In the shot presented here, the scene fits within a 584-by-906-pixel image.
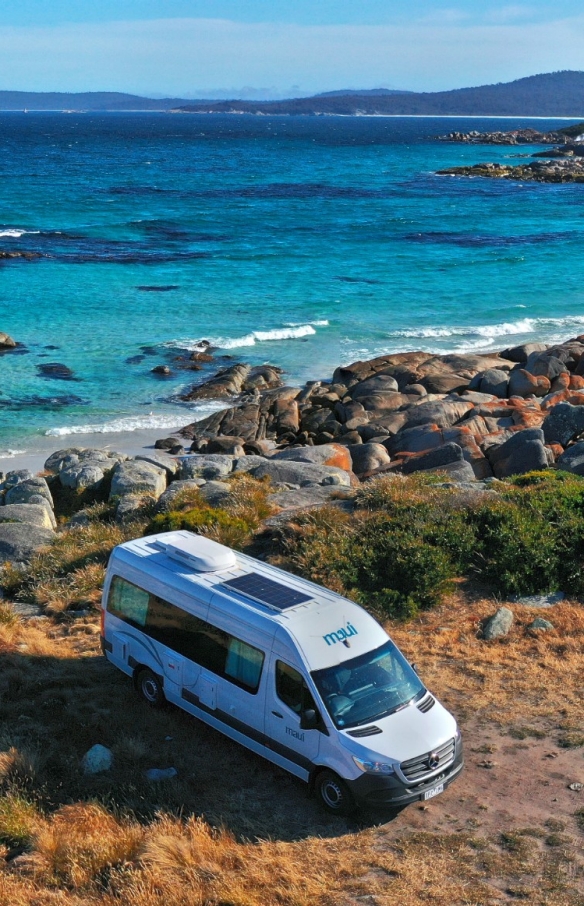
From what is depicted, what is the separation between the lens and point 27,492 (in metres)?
20.8

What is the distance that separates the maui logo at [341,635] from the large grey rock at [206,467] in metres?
11.0

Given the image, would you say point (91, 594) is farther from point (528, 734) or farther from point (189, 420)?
point (189, 420)

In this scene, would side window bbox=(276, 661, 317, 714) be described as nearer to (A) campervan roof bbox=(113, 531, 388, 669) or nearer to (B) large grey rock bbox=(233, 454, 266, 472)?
(A) campervan roof bbox=(113, 531, 388, 669)

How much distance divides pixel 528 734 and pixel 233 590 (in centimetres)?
396

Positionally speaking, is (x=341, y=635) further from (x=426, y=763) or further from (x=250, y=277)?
(x=250, y=277)

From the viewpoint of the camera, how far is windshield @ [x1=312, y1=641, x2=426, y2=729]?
993cm

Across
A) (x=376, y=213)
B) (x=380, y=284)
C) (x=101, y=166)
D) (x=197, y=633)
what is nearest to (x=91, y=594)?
(x=197, y=633)

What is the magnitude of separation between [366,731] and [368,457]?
52.1 ft

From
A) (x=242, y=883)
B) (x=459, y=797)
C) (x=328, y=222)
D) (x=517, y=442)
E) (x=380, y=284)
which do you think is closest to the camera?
(x=242, y=883)

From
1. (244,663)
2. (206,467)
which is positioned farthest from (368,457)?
(244,663)

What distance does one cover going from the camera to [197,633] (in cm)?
1124

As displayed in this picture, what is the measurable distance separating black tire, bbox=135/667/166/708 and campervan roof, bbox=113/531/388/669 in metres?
1.13

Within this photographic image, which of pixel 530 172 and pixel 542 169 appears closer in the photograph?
pixel 530 172

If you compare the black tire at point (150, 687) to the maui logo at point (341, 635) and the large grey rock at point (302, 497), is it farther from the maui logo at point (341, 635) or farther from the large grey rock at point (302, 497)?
the large grey rock at point (302, 497)
